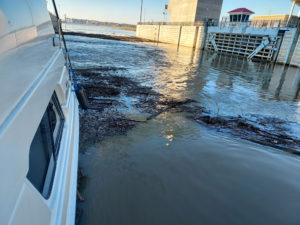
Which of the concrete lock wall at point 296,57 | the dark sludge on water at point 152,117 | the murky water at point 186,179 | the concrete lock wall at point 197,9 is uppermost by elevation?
the concrete lock wall at point 197,9

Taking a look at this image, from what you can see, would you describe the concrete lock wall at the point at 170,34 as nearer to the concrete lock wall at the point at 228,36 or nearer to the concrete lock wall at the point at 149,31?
the concrete lock wall at the point at 228,36

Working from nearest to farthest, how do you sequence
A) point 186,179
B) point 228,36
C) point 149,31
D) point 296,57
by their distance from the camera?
point 186,179 < point 296,57 < point 228,36 < point 149,31

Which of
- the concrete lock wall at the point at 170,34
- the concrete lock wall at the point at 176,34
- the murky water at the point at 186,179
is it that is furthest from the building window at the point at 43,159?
the concrete lock wall at the point at 170,34

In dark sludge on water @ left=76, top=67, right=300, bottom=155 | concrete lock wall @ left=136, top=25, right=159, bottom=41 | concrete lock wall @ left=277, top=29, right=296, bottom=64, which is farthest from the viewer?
concrete lock wall @ left=136, top=25, right=159, bottom=41

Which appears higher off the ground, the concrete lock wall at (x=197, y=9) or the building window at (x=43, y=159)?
the concrete lock wall at (x=197, y=9)

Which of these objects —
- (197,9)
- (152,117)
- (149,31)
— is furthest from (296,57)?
(149,31)

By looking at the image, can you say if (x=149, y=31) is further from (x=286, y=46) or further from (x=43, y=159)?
(x=43, y=159)

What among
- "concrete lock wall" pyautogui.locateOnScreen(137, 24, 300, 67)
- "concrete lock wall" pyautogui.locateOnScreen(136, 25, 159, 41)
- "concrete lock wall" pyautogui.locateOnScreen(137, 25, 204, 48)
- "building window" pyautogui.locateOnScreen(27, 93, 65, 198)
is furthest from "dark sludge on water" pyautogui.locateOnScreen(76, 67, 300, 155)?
"concrete lock wall" pyautogui.locateOnScreen(136, 25, 159, 41)

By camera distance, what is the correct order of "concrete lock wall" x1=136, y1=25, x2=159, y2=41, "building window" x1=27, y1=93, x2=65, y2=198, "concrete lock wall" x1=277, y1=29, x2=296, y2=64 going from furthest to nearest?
"concrete lock wall" x1=136, y1=25, x2=159, y2=41, "concrete lock wall" x1=277, y1=29, x2=296, y2=64, "building window" x1=27, y1=93, x2=65, y2=198

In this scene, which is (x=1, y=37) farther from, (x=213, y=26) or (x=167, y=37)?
(x=167, y=37)

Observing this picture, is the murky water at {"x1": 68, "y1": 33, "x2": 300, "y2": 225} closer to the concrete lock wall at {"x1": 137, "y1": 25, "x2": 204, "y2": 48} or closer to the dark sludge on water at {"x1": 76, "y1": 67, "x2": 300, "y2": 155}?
the dark sludge on water at {"x1": 76, "y1": 67, "x2": 300, "y2": 155}

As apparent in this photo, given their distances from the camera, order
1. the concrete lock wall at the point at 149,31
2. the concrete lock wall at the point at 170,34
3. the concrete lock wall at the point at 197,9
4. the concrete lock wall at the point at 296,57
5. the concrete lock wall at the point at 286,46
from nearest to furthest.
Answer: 1. the concrete lock wall at the point at 296,57
2. the concrete lock wall at the point at 286,46
3. the concrete lock wall at the point at 170,34
4. the concrete lock wall at the point at 197,9
5. the concrete lock wall at the point at 149,31

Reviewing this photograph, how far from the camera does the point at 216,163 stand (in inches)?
142

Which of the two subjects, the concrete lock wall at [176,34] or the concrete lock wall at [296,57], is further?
the concrete lock wall at [176,34]
